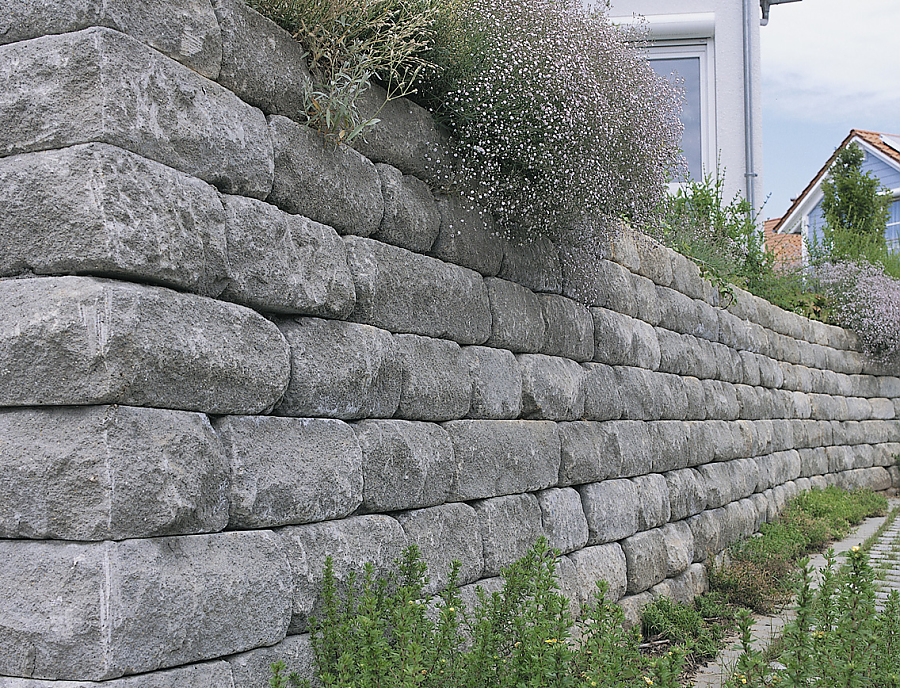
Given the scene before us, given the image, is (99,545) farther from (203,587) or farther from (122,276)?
(122,276)

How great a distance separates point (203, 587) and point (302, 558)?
0.44 m

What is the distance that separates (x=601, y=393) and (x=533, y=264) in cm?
95

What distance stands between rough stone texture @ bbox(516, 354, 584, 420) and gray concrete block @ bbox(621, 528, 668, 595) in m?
0.93

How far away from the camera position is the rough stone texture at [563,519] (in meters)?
4.00

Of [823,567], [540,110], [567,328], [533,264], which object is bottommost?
[823,567]

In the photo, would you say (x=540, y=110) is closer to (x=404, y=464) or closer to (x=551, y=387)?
(x=551, y=387)

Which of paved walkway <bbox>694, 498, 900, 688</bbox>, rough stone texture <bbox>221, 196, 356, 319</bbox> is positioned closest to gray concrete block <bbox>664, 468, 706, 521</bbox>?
paved walkway <bbox>694, 498, 900, 688</bbox>

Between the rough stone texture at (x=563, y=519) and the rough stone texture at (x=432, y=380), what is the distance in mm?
819

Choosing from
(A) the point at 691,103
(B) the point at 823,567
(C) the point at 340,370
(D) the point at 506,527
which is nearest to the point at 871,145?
(A) the point at 691,103

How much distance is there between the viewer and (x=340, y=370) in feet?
8.99

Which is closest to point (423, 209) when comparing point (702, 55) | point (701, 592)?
point (701, 592)

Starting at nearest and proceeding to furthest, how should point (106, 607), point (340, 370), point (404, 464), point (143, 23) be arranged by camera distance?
point (106, 607), point (143, 23), point (340, 370), point (404, 464)

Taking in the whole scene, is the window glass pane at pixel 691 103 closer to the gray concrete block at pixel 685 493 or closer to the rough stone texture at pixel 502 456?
the gray concrete block at pixel 685 493

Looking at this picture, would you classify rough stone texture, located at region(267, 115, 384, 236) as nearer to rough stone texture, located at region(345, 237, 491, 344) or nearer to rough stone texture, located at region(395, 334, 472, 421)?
rough stone texture, located at region(345, 237, 491, 344)
